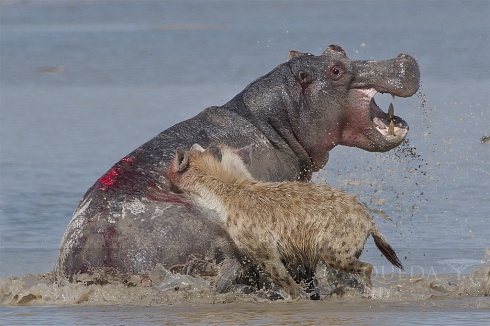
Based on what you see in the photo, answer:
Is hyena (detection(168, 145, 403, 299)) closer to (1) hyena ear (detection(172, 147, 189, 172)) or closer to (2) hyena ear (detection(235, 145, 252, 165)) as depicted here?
(1) hyena ear (detection(172, 147, 189, 172))

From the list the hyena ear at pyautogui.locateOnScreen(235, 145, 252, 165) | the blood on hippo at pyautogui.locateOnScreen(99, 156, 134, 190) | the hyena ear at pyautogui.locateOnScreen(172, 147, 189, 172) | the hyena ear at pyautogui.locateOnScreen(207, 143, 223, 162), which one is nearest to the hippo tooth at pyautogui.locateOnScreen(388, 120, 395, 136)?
the hyena ear at pyautogui.locateOnScreen(235, 145, 252, 165)

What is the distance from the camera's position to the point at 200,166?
26.0 ft

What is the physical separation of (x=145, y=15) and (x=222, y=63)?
18704 mm

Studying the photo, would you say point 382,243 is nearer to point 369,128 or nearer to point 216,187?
point 216,187

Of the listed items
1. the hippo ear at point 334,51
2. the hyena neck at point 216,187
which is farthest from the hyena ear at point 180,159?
the hippo ear at point 334,51

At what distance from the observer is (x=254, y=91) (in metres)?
8.85

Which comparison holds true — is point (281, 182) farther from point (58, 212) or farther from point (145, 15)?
point (145, 15)

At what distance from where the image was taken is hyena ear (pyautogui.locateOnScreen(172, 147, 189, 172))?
785cm

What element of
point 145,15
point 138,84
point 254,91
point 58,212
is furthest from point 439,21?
point 254,91

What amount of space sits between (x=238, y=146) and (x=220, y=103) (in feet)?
27.1

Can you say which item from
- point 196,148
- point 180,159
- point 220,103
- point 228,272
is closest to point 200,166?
point 180,159

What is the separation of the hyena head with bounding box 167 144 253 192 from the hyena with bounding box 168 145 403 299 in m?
0.13

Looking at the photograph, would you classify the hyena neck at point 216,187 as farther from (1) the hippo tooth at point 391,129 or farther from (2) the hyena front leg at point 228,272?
(1) the hippo tooth at point 391,129

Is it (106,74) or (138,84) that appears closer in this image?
(138,84)
